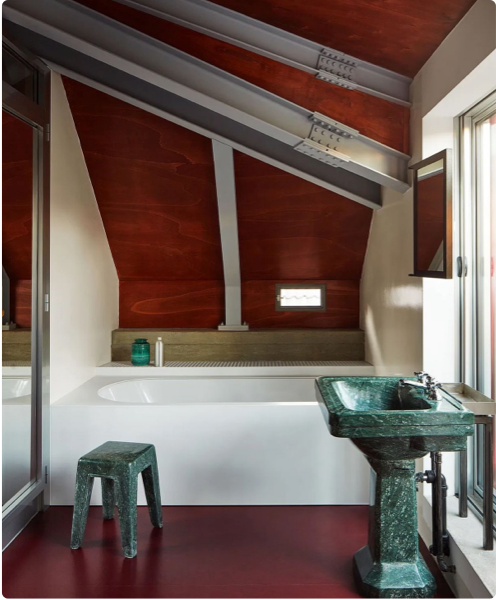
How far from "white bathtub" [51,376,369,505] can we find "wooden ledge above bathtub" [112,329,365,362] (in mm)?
1315

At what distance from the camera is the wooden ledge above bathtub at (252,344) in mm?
4746

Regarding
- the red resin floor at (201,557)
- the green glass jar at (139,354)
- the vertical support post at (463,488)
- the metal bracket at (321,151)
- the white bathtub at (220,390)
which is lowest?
the red resin floor at (201,557)

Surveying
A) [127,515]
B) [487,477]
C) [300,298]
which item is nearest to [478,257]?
[487,477]

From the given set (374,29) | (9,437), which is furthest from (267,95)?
(9,437)

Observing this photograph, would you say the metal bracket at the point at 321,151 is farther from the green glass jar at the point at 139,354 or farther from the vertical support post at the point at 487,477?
the green glass jar at the point at 139,354

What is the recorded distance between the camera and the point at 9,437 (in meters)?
3.00

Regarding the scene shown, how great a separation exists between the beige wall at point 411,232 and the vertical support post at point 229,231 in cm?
97

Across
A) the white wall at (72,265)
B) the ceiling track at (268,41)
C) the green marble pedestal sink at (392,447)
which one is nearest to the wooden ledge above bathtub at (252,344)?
the white wall at (72,265)

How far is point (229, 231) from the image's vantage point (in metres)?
4.30

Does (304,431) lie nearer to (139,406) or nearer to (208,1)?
(139,406)

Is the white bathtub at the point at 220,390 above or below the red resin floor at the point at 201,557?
above

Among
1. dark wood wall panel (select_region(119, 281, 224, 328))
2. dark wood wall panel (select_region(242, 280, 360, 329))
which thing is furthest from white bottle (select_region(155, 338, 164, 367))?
dark wood wall panel (select_region(242, 280, 360, 329))

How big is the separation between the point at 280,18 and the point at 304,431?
6.85ft

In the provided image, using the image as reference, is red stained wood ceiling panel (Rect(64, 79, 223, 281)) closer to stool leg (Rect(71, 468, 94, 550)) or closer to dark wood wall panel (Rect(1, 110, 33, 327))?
dark wood wall panel (Rect(1, 110, 33, 327))
